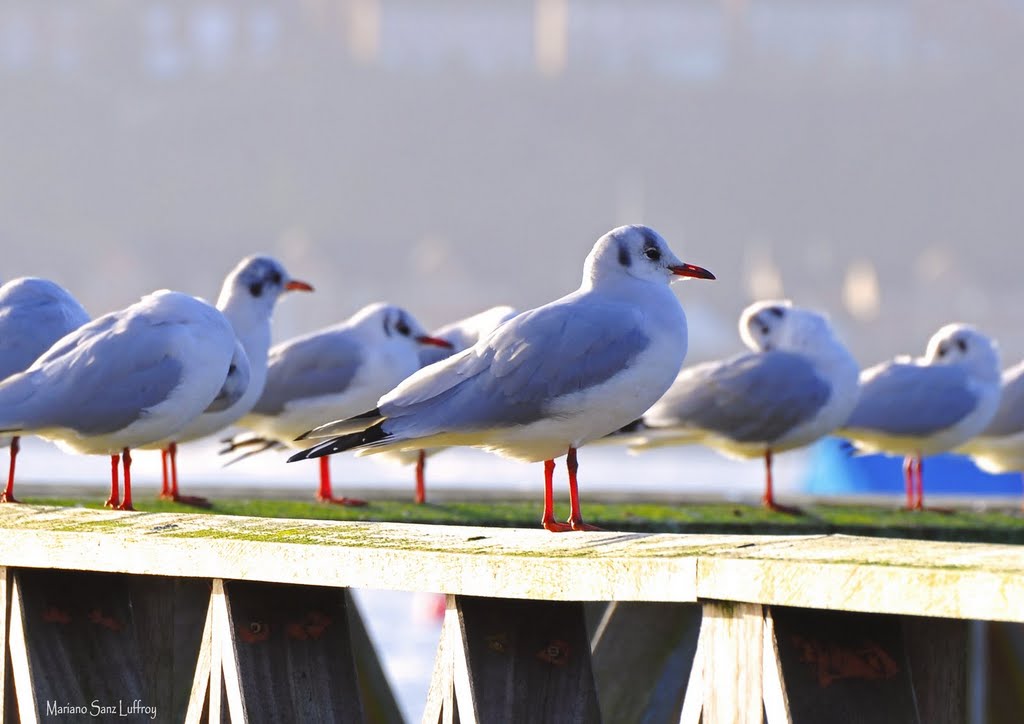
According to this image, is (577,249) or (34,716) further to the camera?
(577,249)

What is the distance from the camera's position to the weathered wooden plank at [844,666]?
12.5ft

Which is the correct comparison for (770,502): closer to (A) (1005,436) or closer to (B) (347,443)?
(A) (1005,436)

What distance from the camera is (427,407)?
5.55m

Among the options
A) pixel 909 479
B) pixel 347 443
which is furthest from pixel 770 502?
pixel 347 443

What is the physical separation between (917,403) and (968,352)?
1.47 ft

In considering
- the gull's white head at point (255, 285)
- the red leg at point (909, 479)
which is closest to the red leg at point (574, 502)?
the gull's white head at point (255, 285)

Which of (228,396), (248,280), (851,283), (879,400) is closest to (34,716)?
(228,396)

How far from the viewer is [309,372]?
9391 mm

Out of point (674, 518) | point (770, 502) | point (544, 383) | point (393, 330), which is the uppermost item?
point (393, 330)

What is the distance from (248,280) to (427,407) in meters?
3.56

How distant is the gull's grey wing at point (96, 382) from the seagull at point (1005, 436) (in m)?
4.96

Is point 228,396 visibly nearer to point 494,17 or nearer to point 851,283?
point 851,283

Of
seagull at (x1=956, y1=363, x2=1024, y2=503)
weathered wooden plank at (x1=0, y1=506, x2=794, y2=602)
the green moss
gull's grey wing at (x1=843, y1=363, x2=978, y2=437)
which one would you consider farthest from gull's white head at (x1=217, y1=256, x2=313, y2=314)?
weathered wooden plank at (x1=0, y1=506, x2=794, y2=602)

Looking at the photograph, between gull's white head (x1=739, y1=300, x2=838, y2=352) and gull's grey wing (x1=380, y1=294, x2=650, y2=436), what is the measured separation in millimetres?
3932
